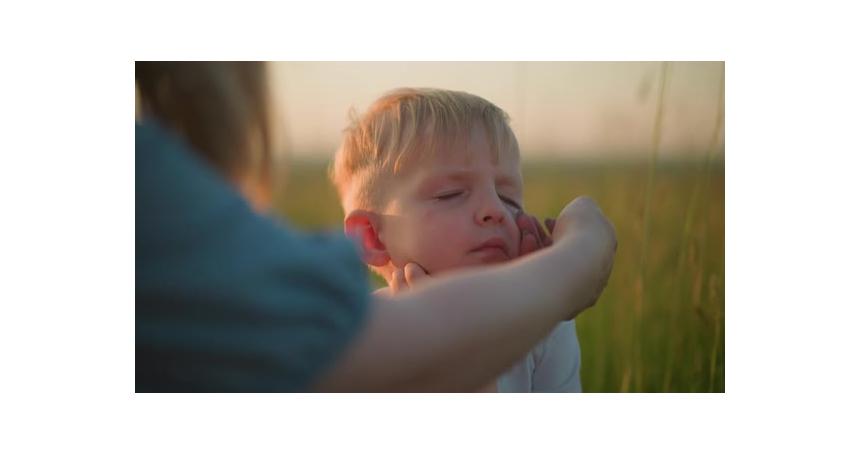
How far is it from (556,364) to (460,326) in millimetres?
856

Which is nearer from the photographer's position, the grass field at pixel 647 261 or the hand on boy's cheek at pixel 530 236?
the hand on boy's cheek at pixel 530 236

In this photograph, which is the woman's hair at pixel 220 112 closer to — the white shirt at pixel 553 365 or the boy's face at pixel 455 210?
the boy's face at pixel 455 210

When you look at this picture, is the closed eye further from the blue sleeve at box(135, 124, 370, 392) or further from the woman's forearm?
the blue sleeve at box(135, 124, 370, 392)

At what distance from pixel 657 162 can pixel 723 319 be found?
1.24ft

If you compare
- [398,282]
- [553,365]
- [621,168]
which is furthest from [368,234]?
[621,168]

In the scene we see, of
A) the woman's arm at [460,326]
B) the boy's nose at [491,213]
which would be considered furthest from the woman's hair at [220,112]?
the boy's nose at [491,213]

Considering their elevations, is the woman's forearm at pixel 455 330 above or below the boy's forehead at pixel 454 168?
below

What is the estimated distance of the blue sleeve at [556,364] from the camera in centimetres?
162

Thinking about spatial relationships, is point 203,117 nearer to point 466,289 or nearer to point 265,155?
point 265,155

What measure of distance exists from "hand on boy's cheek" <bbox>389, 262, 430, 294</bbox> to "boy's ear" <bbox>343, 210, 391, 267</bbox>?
4cm

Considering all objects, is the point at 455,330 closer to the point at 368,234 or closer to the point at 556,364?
the point at 368,234

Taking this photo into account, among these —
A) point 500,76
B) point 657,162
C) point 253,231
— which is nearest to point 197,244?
point 253,231

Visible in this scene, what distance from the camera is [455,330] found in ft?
2.70

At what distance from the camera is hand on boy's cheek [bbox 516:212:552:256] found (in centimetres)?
141
